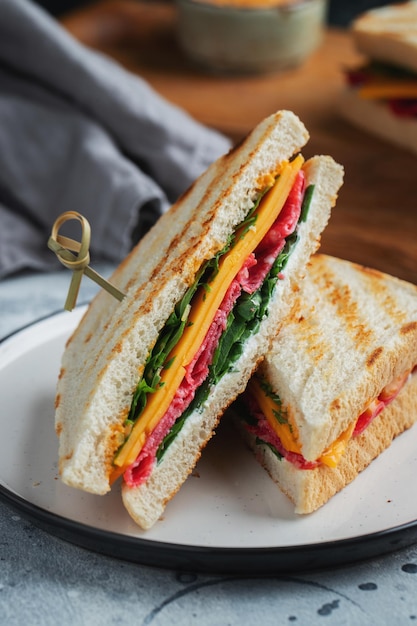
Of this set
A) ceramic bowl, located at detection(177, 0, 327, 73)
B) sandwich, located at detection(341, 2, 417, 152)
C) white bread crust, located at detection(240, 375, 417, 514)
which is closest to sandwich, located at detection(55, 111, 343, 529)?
white bread crust, located at detection(240, 375, 417, 514)

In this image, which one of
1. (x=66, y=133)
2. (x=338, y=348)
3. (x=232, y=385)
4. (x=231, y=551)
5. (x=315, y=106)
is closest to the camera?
(x=231, y=551)

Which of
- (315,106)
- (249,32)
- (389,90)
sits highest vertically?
(389,90)

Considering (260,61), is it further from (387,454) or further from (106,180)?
(387,454)

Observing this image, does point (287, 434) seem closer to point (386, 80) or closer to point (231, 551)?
point (231, 551)

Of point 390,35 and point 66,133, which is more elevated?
point 390,35

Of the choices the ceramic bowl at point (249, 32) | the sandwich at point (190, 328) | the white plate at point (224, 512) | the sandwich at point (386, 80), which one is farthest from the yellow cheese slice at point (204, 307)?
the ceramic bowl at point (249, 32)

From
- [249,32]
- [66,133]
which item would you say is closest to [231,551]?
[66,133]

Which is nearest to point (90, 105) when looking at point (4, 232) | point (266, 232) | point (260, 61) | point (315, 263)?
point (4, 232)

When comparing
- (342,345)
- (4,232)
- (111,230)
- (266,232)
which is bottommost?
(4,232)
